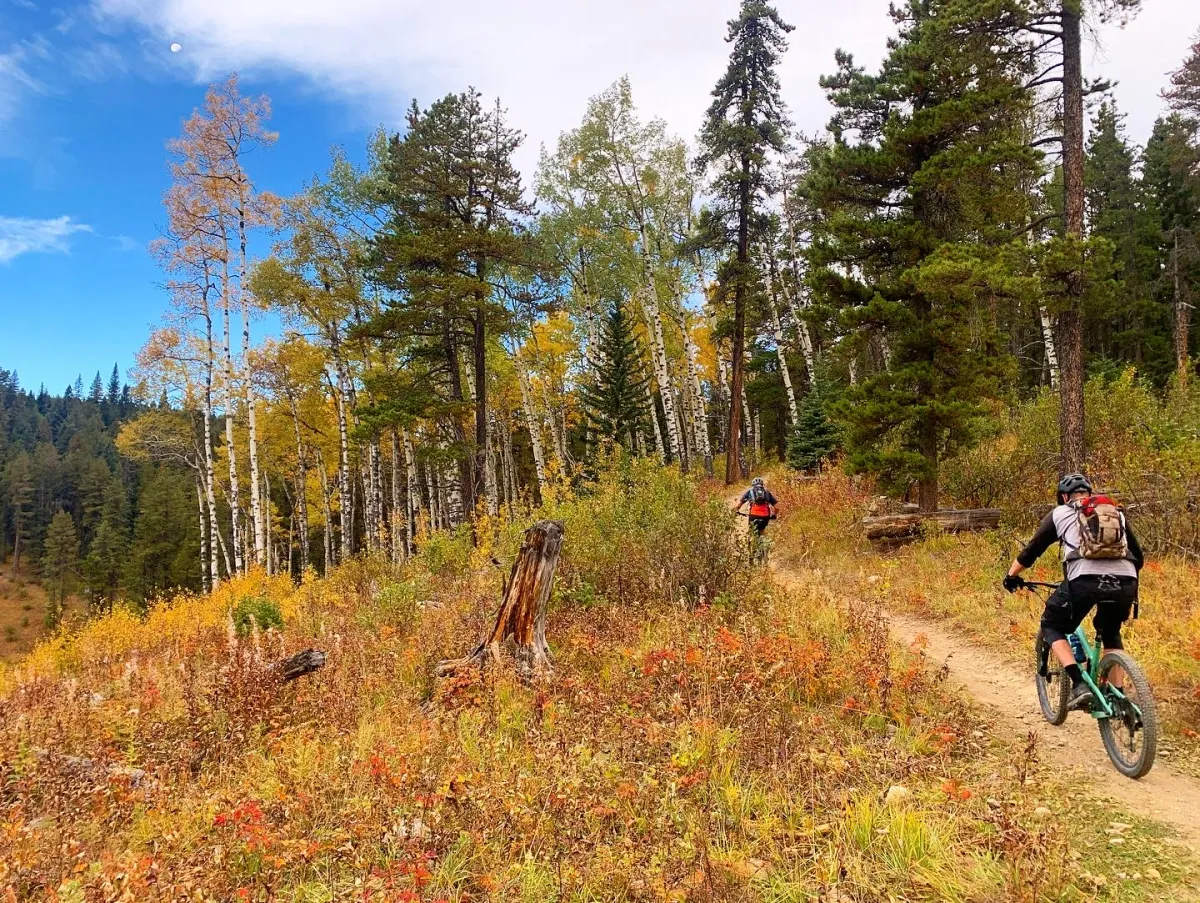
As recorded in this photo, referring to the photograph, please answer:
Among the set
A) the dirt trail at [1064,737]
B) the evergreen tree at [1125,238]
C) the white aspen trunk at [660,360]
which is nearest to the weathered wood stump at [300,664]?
the dirt trail at [1064,737]

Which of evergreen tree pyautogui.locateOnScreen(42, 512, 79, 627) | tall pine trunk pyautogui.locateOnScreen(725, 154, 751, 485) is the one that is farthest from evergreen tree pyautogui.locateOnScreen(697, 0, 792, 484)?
evergreen tree pyautogui.locateOnScreen(42, 512, 79, 627)

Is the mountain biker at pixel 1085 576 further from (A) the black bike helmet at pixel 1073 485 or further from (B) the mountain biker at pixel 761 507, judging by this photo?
(B) the mountain biker at pixel 761 507

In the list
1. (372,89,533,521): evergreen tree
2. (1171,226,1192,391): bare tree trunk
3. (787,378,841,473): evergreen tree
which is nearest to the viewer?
(372,89,533,521): evergreen tree

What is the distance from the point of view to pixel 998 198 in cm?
1050

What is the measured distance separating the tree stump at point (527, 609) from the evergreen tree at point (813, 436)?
15.9 metres

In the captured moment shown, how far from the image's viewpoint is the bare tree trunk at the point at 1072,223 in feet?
30.0

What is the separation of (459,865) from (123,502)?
70667 millimetres

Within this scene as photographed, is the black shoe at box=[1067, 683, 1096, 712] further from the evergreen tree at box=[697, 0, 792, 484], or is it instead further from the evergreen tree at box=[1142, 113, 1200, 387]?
the evergreen tree at box=[1142, 113, 1200, 387]

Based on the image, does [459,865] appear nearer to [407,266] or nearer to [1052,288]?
[1052,288]

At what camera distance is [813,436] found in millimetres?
20766

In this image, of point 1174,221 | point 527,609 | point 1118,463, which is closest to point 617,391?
point 1118,463

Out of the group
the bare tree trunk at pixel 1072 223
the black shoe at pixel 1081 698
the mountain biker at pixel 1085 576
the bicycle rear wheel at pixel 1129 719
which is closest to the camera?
the bicycle rear wheel at pixel 1129 719

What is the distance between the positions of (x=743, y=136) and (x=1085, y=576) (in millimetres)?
17056

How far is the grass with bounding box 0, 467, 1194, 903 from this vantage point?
114 inches
